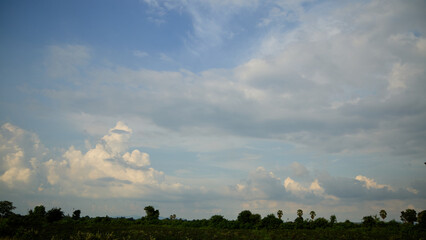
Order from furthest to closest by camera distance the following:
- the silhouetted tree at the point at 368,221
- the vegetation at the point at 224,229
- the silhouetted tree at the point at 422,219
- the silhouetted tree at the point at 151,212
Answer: the silhouetted tree at the point at 151,212 → the silhouetted tree at the point at 368,221 → the silhouetted tree at the point at 422,219 → the vegetation at the point at 224,229

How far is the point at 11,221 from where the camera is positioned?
182 ft

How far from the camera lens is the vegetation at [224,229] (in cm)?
5419

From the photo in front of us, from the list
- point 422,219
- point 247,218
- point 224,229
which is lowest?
point 224,229

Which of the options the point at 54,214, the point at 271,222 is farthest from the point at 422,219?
the point at 54,214

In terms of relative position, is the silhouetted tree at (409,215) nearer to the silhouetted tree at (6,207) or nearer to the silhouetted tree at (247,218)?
the silhouetted tree at (247,218)

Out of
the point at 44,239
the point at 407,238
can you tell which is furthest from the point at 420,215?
the point at 44,239

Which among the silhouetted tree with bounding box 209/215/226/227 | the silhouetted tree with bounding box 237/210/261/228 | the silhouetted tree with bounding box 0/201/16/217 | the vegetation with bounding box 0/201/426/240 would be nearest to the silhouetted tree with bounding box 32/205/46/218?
the vegetation with bounding box 0/201/426/240

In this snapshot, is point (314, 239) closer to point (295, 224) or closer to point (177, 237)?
point (295, 224)

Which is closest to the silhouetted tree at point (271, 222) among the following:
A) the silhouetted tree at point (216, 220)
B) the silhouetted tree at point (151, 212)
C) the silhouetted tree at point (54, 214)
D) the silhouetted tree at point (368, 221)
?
the silhouetted tree at point (216, 220)

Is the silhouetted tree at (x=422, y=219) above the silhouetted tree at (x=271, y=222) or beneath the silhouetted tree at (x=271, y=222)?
above

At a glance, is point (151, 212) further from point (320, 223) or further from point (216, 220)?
point (320, 223)

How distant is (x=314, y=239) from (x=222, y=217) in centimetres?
3549

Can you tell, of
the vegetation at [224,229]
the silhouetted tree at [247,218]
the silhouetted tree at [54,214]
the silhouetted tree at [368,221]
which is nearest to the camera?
the vegetation at [224,229]

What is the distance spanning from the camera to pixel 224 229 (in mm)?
Result: 74688
